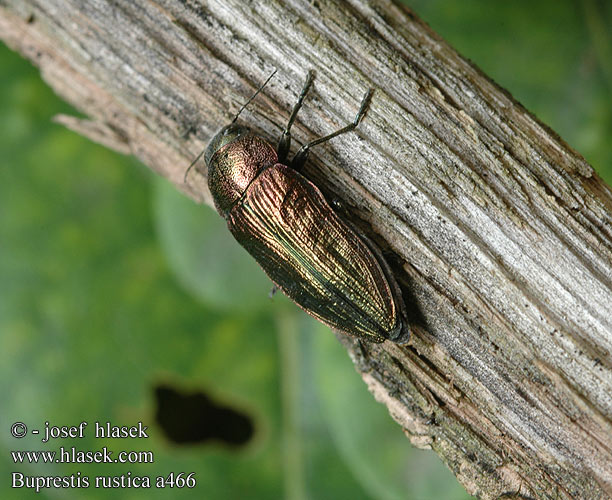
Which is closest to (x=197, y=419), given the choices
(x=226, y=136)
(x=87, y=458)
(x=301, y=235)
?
(x=87, y=458)

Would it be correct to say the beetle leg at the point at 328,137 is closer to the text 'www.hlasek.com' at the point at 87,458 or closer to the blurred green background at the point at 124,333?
the blurred green background at the point at 124,333

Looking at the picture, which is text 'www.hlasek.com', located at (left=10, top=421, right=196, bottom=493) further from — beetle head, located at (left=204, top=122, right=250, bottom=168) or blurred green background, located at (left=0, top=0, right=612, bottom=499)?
beetle head, located at (left=204, top=122, right=250, bottom=168)

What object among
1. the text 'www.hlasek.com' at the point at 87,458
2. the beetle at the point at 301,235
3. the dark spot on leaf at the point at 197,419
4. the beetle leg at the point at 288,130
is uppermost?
the beetle leg at the point at 288,130

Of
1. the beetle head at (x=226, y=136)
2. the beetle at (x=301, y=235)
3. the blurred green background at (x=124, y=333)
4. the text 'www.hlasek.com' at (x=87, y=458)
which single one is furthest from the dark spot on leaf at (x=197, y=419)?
the beetle head at (x=226, y=136)

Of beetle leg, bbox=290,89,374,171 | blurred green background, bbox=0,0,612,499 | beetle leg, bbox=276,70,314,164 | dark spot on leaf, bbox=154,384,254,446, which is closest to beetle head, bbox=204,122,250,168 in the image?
beetle leg, bbox=276,70,314,164

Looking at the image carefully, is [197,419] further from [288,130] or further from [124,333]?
[288,130]

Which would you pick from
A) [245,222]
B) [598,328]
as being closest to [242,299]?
[245,222]
